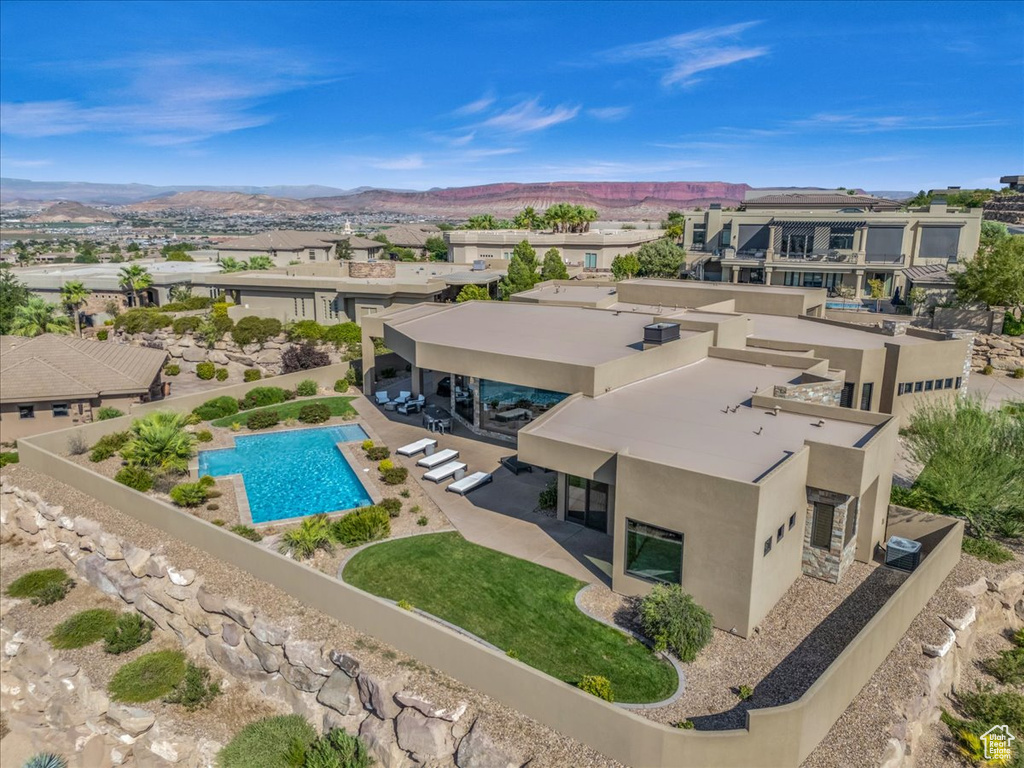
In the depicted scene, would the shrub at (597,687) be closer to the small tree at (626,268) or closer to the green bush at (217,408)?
the green bush at (217,408)

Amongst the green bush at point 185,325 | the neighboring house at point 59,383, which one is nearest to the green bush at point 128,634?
the neighboring house at point 59,383

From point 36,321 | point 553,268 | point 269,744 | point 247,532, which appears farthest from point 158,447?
point 553,268

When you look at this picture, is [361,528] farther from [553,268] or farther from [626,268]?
[626,268]

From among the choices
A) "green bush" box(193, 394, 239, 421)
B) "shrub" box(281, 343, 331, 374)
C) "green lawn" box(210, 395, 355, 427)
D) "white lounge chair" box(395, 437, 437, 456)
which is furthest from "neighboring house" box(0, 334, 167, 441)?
"white lounge chair" box(395, 437, 437, 456)

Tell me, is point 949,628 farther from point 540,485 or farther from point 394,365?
point 394,365

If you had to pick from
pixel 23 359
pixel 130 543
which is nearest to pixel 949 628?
pixel 130 543
